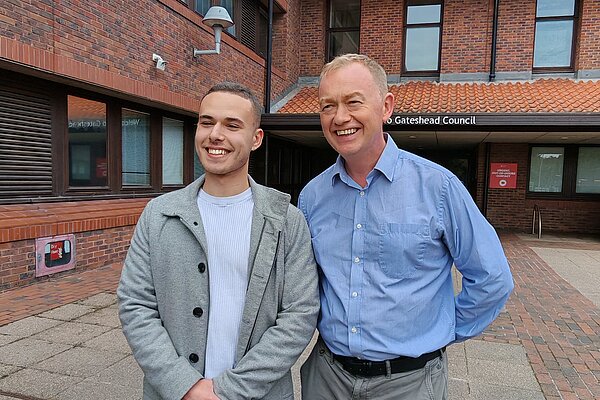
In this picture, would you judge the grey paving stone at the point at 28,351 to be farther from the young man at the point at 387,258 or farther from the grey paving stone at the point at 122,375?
the young man at the point at 387,258

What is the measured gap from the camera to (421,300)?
5.39ft

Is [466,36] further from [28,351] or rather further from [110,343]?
[28,351]

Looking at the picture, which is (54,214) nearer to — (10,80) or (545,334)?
(10,80)

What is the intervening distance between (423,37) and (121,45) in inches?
375

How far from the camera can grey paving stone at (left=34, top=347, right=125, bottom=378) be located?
11.1ft

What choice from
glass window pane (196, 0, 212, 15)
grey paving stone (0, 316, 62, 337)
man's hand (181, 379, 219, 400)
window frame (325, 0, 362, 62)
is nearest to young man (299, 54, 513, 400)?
man's hand (181, 379, 219, 400)

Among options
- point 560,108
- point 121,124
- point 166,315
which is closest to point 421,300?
point 166,315

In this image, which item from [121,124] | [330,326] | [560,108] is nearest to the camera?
[330,326]

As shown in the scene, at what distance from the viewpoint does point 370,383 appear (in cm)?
166

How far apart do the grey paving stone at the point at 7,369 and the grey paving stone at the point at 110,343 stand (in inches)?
22.6

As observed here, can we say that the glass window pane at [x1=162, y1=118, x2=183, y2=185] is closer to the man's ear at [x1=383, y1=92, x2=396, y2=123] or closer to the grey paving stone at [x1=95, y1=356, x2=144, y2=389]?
the grey paving stone at [x1=95, y1=356, x2=144, y2=389]

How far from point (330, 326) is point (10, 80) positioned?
5323mm

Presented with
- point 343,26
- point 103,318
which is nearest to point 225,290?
point 103,318

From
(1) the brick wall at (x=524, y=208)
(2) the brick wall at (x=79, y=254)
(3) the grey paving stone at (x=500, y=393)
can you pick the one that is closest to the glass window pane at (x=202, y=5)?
(2) the brick wall at (x=79, y=254)
